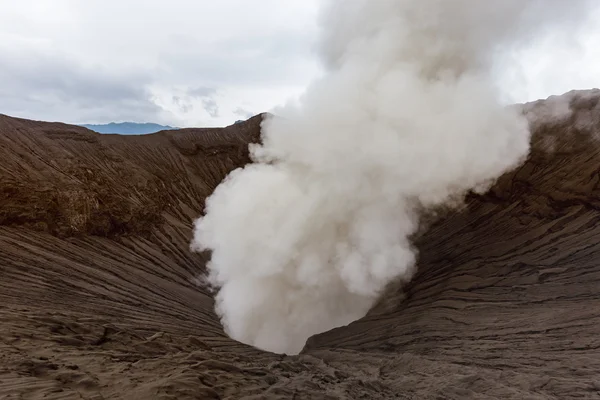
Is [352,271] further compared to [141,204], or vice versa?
[141,204]

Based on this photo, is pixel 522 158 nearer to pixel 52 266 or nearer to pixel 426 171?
pixel 426 171

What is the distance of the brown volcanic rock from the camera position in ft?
34.4

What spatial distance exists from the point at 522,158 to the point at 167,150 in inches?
1098

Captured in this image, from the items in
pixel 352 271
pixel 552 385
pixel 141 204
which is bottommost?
pixel 552 385

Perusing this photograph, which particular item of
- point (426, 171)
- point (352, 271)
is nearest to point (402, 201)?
point (426, 171)

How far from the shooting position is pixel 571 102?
28.1 m

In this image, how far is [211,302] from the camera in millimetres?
22891

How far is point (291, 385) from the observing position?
1056cm

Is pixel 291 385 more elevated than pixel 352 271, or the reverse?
pixel 352 271

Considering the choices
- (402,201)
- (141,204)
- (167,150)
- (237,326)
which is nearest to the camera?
(237,326)

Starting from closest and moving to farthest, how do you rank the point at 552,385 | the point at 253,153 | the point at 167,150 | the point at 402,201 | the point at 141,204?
the point at 552,385, the point at 402,201, the point at 141,204, the point at 167,150, the point at 253,153

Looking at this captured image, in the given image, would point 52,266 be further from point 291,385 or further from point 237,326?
point 291,385

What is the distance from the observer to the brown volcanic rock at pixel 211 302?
1049 centimetres

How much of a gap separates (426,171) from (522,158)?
6.73m
